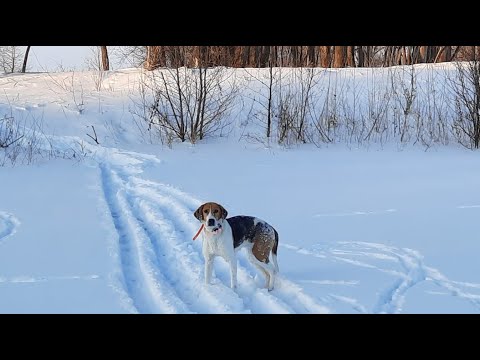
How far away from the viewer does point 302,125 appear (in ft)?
49.0

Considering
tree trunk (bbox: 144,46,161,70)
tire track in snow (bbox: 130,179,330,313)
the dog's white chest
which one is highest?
tree trunk (bbox: 144,46,161,70)

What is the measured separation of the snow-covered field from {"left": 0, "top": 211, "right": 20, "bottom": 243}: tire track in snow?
34mm

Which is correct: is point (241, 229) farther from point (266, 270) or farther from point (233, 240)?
point (266, 270)

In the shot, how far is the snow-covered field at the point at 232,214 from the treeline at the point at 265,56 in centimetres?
210

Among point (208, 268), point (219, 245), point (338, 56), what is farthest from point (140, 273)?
point (338, 56)

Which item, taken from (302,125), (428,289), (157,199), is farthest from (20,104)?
(428,289)

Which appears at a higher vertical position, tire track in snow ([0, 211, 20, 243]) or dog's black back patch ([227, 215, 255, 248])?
dog's black back patch ([227, 215, 255, 248])

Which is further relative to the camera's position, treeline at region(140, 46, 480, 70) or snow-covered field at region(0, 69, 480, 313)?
treeline at region(140, 46, 480, 70)

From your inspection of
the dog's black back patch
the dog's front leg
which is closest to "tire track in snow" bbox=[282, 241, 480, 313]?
the dog's black back patch

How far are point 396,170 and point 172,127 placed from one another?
562 centimetres

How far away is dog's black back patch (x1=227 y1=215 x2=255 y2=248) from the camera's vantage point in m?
5.59

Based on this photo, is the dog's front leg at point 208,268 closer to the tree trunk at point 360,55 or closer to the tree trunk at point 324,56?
the tree trunk at point 324,56

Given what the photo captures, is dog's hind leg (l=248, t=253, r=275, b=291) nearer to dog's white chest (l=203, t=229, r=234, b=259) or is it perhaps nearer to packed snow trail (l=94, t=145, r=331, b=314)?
packed snow trail (l=94, t=145, r=331, b=314)
